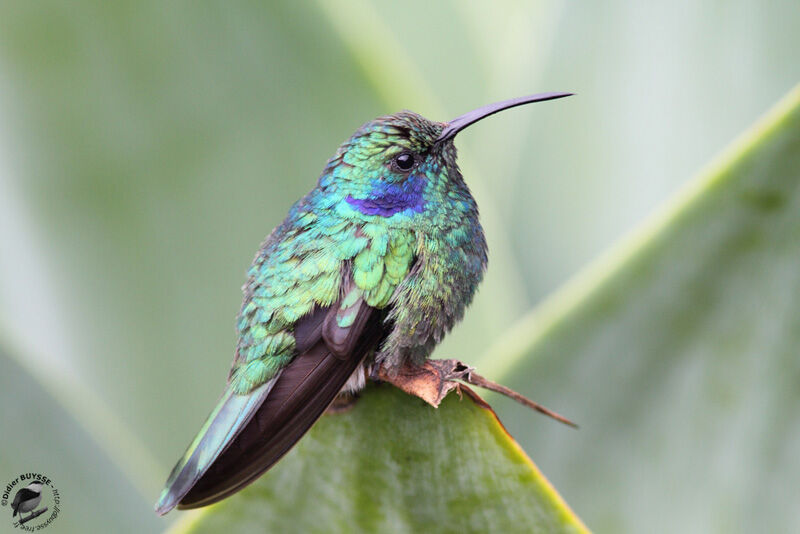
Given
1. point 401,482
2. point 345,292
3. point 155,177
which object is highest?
point 155,177

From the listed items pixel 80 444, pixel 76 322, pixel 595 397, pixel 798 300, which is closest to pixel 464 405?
pixel 595 397

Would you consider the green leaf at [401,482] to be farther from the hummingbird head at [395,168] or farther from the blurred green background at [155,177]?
the blurred green background at [155,177]

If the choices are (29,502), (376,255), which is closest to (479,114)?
(376,255)

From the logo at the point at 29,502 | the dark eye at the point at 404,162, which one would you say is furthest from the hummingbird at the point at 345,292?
the logo at the point at 29,502

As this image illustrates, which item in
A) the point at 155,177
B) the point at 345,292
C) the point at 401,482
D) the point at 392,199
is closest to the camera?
the point at 401,482

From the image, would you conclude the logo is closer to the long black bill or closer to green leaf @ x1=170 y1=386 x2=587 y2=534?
green leaf @ x1=170 y1=386 x2=587 y2=534

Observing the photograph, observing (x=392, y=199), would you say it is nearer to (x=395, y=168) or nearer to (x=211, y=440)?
(x=395, y=168)

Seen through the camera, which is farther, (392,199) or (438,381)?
(392,199)

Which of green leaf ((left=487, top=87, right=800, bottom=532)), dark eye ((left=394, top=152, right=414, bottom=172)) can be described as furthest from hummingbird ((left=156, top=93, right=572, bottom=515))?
green leaf ((left=487, top=87, right=800, bottom=532))
